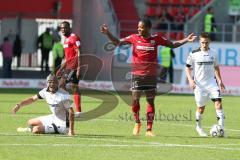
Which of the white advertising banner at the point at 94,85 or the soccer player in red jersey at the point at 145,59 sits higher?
the soccer player in red jersey at the point at 145,59

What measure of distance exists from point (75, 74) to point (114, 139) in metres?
6.31

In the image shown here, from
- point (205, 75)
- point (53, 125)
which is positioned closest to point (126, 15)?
point (205, 75)

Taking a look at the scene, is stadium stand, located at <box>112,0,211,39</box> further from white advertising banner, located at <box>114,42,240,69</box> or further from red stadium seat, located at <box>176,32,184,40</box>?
white advertising banner, located at <box>114,42,240,69</box>

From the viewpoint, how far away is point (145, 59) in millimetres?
17031

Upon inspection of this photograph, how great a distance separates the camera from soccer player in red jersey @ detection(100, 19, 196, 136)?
1695 centimetres

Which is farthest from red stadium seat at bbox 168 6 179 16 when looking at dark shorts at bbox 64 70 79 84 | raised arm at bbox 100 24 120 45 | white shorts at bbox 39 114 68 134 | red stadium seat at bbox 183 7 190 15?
white shorts at bbox 39 114 68 134

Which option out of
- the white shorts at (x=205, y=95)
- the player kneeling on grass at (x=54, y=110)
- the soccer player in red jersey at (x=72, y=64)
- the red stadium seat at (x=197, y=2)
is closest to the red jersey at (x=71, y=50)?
the soccer player in red jersey at (x=72, y=64)

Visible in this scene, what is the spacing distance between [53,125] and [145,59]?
219 centimetres

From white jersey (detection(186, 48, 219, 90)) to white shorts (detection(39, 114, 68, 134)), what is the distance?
2.82 metres

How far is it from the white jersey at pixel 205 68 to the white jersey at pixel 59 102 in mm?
2708

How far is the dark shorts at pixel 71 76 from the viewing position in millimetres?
21750

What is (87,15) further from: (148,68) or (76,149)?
(76,149)

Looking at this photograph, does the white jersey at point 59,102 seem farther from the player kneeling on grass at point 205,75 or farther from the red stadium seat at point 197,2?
the red stadium seat at point 197,2

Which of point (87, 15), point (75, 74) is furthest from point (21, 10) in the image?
point (75, 74)
